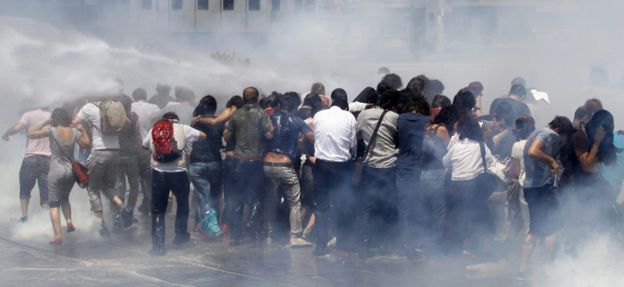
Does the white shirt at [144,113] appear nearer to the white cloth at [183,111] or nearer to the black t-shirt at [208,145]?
the white cloth at [183,111]

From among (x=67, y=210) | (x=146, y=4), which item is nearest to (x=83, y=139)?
(x=67, y=210)

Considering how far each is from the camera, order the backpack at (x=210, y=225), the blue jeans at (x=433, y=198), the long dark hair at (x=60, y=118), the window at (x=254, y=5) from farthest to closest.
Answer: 1. the window at (x=254, y=5)
2. the long dark hair at (x=60, y=118)
3. the backpack at (x=210, y=225)
4. the blue jeans at (x=433, y=198)

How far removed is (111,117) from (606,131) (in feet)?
15.8

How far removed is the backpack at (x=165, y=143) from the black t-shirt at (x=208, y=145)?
2.35ft

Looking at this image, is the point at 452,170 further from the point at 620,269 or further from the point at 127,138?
the point at 127,138

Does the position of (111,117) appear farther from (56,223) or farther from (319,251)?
(319,251)

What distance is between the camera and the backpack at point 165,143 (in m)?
9.55

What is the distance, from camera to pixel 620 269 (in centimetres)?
798

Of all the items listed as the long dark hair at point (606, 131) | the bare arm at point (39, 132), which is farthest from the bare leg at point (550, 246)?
the bare arm at point (39, 132)

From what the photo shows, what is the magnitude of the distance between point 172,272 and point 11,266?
56.7 inches

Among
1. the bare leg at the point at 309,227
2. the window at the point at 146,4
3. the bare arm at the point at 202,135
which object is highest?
the window at the point at 146,4

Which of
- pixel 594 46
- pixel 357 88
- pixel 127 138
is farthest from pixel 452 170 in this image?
pixel 594 46

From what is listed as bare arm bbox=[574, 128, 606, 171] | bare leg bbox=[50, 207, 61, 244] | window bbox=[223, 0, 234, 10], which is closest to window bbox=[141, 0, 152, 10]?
window bbox=[223, 0, 234, 10]

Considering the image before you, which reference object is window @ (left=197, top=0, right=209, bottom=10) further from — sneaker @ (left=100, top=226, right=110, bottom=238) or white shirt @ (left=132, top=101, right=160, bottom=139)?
sneaker @ (left=100, top=226, right=110, bottom=238)
